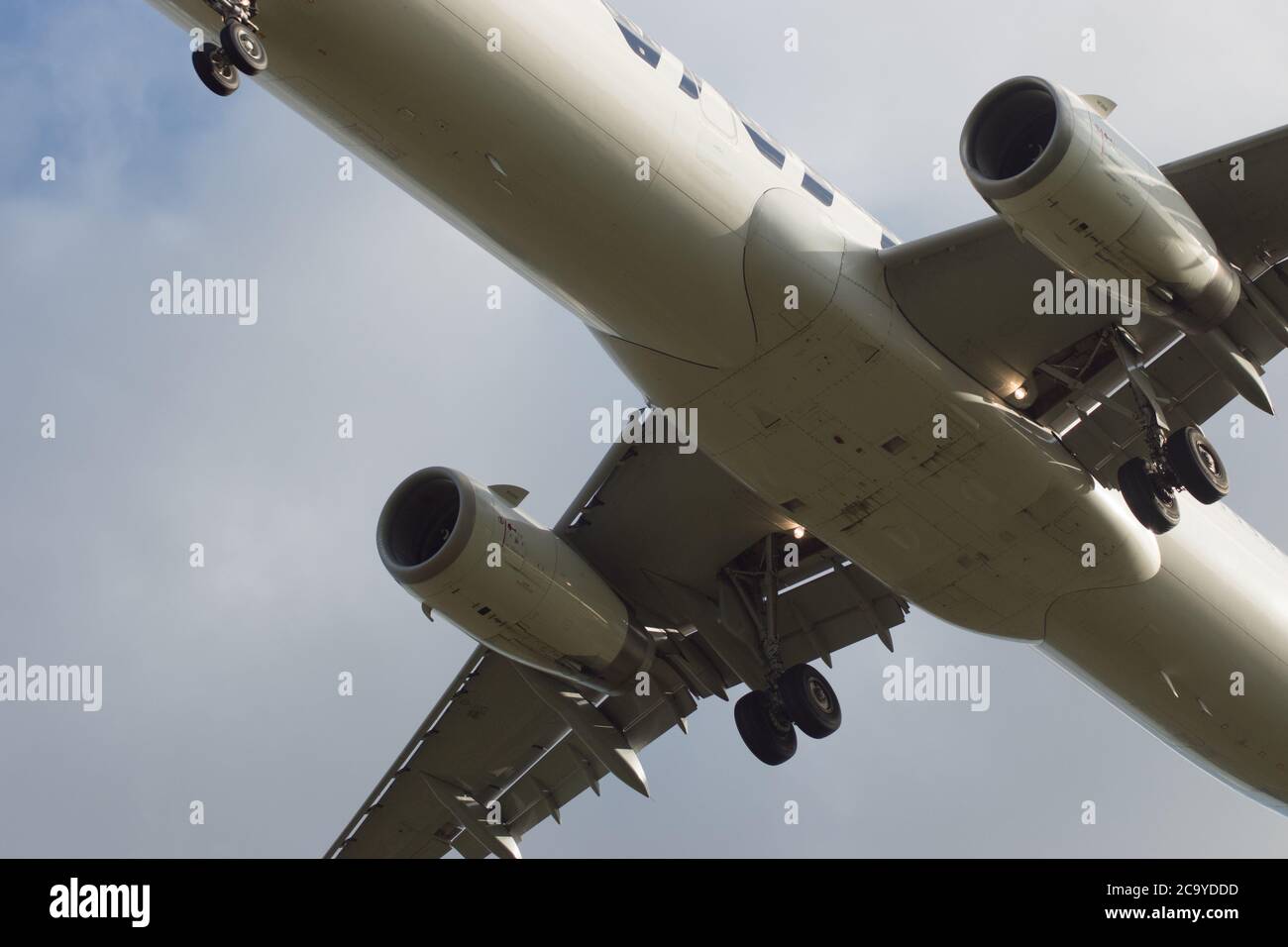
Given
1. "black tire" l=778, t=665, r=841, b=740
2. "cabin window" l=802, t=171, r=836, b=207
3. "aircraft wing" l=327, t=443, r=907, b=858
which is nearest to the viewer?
"cabin window" l=802, t=171, r=836, b=207

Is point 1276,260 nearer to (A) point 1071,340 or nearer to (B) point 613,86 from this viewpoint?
(A) point 1071,340

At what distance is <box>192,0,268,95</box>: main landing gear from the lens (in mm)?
Answer: 13711

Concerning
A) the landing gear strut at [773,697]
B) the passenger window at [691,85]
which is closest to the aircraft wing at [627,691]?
the landing gear strut at [773,697]

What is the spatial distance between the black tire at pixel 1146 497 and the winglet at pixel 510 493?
719 centimetres

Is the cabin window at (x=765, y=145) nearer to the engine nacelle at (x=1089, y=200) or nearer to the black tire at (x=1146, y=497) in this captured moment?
the engine nacelle at (x=1089, y=200)

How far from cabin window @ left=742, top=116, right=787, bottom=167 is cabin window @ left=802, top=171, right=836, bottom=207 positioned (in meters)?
0.35

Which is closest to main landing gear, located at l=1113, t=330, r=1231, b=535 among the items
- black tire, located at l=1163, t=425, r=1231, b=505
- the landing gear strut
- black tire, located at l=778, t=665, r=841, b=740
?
black tire, located at l=1163, t=425, r=1231, b=505

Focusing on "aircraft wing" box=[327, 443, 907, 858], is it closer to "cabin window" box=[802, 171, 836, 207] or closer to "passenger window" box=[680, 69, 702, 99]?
Answer: "cabin window" box=[802, 171, 836, 207]

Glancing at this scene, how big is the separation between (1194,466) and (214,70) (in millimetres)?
10661

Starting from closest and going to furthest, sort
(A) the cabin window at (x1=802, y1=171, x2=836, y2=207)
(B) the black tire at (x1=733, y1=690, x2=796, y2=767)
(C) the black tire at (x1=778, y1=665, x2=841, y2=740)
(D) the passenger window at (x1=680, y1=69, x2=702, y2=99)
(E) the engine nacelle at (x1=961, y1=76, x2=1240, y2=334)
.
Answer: (E) the engine nacelle at (x1=961, y1=76, x2=1240, y2=334) < (D) the passenger window at (x1=680, y1=69, x2=702, y2=99) < (A) the cabin window at (x1=802, y1=171, x2=836, y2=207) < (C) the black tire at (x1=778, y1=665, x2=841, y2=740) < (B) the black tire at (x1=733, y1=690, x2=796, y2=767)

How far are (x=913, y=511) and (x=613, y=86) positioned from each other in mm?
5619

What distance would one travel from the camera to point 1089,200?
Result: 15367 millimetres

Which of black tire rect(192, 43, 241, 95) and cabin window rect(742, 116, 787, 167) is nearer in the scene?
black tire rect(192, 43, 241, 95)

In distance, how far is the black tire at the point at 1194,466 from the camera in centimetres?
1722
